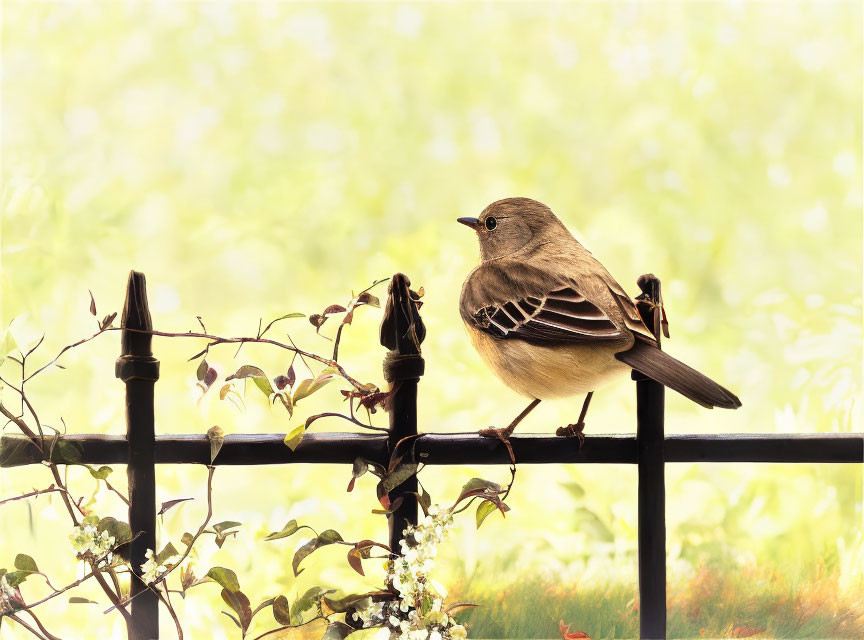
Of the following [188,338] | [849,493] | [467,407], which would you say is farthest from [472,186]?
[849,493]

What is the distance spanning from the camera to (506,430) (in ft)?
8.65

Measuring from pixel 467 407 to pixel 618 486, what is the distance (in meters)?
0.71

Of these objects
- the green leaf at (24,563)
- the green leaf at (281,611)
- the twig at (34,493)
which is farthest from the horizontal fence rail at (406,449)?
the green leaf at (281,611)

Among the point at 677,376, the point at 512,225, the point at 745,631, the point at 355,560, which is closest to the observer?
the point at 677,376

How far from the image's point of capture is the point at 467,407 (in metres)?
3.17

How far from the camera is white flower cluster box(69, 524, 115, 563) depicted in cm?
258

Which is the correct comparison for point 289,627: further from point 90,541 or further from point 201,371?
point 201,371

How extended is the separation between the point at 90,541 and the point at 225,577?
50 cm

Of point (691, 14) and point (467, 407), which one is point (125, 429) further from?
point (691, 14)

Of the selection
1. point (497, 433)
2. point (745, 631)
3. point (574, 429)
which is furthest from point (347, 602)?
point (745, 631)

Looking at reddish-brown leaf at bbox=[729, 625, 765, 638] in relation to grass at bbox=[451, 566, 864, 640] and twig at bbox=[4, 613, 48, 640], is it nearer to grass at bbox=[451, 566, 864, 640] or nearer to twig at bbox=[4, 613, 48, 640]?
grass at bbox=[451, 566, 864, 640]

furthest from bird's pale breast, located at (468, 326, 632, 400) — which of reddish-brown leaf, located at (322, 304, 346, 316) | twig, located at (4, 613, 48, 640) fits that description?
twig, located at (4, 613, 48, 640)

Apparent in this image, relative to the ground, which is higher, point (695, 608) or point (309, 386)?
point (309, 386)

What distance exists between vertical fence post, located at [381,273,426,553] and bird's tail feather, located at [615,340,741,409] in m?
0.71
